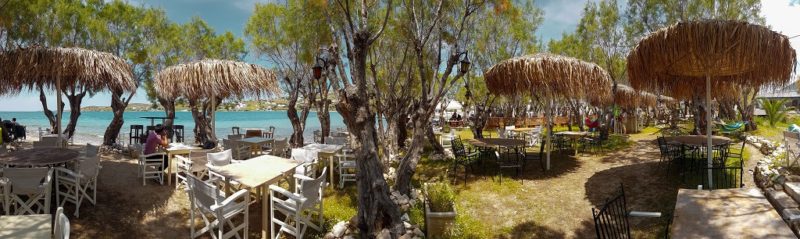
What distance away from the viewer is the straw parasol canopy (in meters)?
9.43

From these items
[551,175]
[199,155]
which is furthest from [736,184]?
[199,155]

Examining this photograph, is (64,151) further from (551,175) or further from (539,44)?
(539,44)

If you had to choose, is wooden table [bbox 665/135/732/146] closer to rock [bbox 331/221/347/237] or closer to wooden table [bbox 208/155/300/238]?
rock [bbox 331/221/347/237]

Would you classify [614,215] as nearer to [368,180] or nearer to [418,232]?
[418,232]

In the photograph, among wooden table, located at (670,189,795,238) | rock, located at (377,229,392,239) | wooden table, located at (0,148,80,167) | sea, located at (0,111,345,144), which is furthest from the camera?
sea, located at (0,111,345,144)

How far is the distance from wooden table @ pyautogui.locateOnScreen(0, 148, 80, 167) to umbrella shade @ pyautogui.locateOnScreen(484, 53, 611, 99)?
8.09 metres

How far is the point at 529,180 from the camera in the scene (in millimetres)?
8352

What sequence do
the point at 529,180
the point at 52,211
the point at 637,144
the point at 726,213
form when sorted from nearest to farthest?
the point at 726,213, the point at 52,211, the point at 529,180, the point at 637,144

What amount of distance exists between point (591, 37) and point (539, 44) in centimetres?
257

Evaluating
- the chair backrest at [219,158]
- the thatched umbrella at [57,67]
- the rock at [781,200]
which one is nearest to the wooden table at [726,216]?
the rock at [781,200]

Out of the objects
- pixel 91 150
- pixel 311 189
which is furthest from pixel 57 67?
pixel 311 189

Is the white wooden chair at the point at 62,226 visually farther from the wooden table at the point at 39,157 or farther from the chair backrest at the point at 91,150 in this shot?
the chair backrest at the point at 91,150

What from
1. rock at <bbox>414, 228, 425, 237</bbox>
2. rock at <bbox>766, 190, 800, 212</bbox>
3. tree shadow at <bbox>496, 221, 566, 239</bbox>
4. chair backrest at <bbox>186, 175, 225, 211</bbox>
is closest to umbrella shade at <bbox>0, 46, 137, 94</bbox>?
chair backrest at <bbox>186, 175, 225, 211</bbox>

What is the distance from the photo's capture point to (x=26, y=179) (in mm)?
5203
